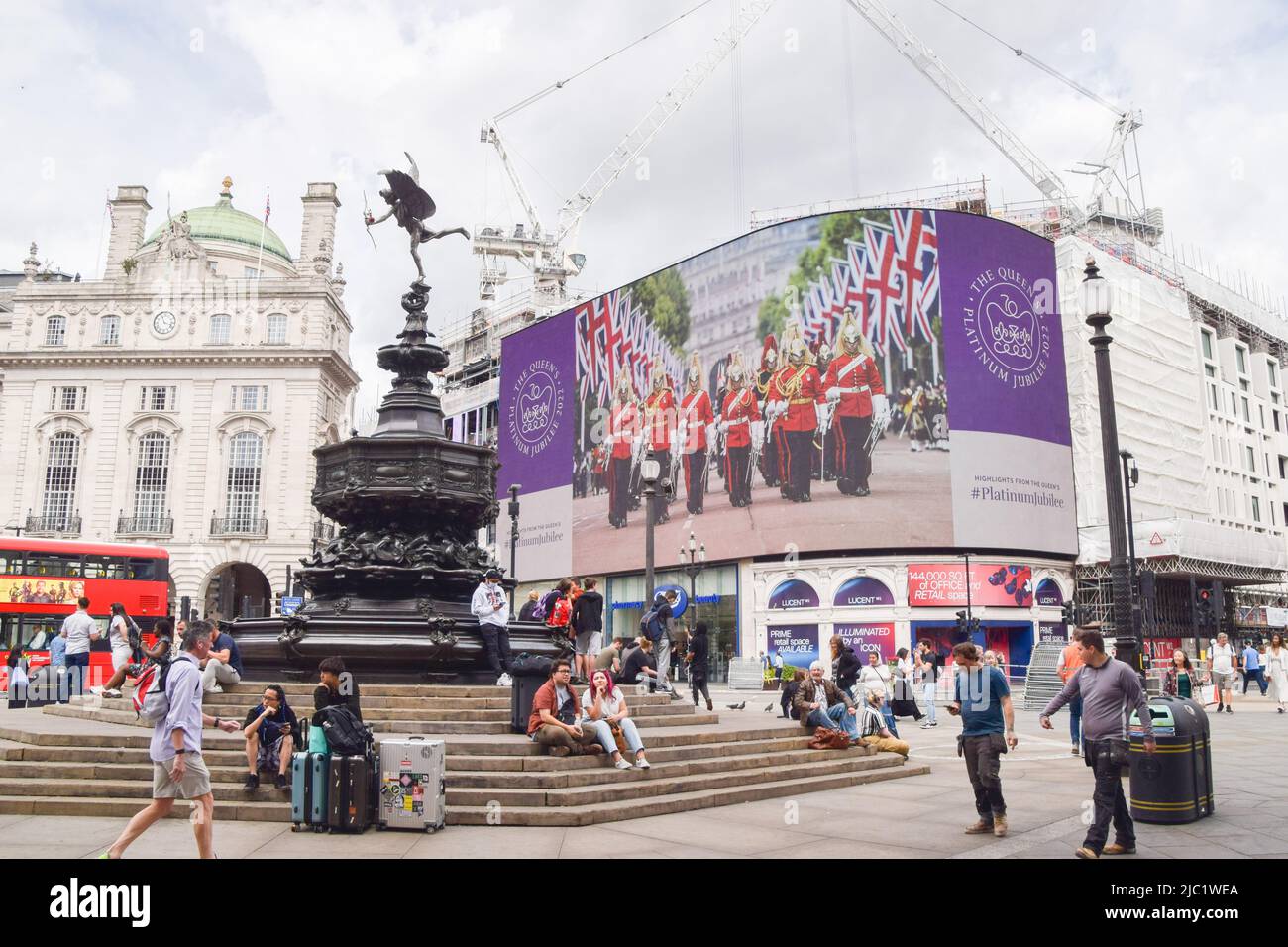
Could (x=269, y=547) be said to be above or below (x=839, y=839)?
above

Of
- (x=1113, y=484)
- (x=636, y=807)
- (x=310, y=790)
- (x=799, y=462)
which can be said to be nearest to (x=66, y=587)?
(x=310, y=790)

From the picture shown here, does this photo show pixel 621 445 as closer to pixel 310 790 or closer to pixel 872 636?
pixel 872 636

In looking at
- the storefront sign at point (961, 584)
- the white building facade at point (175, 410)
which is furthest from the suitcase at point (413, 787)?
the white building facade at point (175, 410)

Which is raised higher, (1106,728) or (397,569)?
(397,569)

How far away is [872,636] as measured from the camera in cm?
4591

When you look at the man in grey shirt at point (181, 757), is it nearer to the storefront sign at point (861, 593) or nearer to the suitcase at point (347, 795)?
the suitcase at point (347, 795)

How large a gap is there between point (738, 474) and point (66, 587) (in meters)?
30.2

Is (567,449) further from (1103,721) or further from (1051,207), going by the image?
(1103,721)

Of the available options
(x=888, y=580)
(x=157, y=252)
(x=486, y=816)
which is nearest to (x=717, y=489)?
(x=888, y=580)

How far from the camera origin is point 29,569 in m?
27.6

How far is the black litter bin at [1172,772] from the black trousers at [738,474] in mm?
40595

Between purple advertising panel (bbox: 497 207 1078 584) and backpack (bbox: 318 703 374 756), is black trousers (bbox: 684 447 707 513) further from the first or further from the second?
backpack (bbox: 318 703 374 756)

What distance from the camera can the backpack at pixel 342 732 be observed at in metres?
8.50
